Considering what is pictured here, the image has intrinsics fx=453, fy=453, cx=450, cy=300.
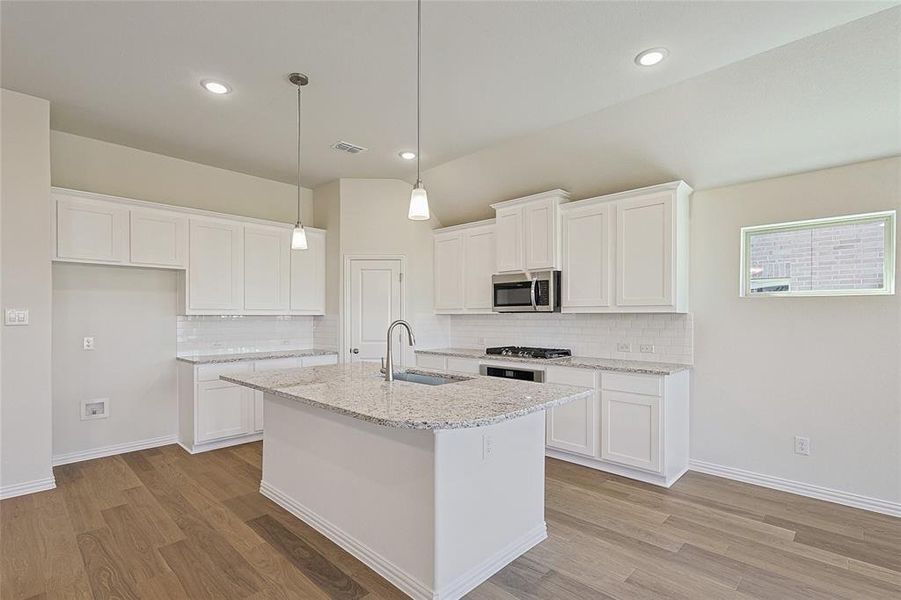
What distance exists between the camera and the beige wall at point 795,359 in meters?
3.11

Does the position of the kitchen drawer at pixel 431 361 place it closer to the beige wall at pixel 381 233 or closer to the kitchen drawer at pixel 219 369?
the beige wall at pixel 381 233

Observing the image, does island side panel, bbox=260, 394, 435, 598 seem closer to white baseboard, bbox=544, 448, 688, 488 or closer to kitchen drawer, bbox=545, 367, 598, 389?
kitchen drawer, bbox=545, 367, 598, 389

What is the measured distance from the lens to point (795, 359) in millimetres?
3449

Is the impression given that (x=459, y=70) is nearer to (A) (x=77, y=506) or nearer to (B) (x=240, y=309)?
(B) (x=240, y=309)

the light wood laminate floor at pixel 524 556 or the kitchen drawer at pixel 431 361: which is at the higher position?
the kitchen drawer at pixel 431 361

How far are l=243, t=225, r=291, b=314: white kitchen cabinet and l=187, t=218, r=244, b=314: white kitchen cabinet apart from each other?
0.08 meters

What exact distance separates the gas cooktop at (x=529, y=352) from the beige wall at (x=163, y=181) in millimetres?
2938

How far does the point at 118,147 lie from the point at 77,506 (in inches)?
123

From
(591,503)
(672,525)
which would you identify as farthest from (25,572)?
(672,525)

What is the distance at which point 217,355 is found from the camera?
186 inches

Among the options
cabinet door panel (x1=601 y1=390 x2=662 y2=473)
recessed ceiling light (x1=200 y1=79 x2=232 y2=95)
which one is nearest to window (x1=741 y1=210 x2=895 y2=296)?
cabinet door panel (x1=601 y1=390 x2=662 y2=473)

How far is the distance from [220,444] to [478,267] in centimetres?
323

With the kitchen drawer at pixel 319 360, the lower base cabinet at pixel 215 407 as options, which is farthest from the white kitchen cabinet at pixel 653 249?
the lower base cabinet at pixel 215 407

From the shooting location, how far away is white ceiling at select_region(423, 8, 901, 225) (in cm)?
259
